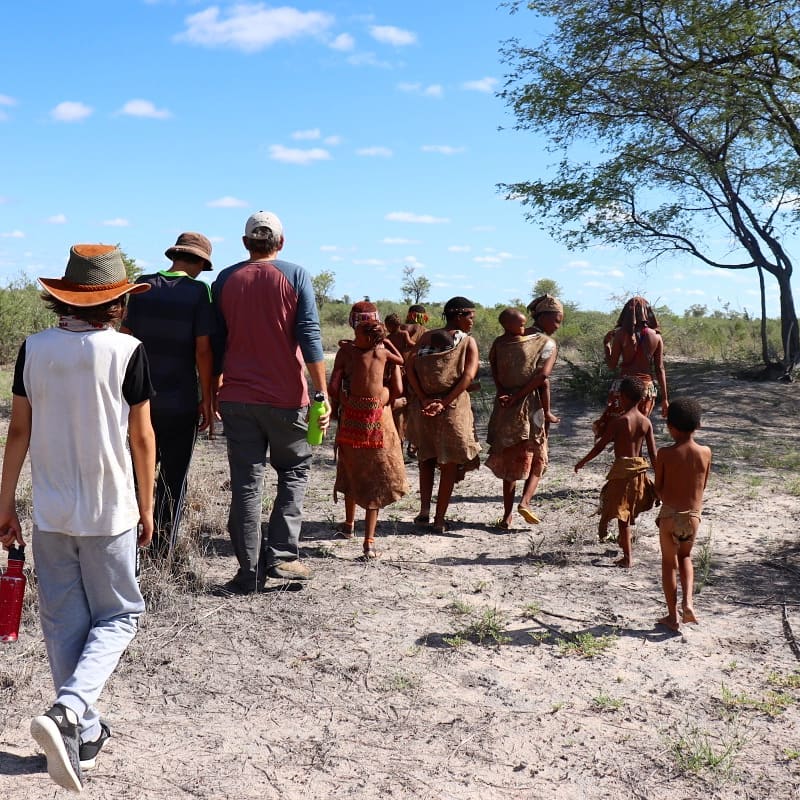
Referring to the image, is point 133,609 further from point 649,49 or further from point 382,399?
point 649,49

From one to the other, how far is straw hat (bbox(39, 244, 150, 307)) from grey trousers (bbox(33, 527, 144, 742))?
807mm

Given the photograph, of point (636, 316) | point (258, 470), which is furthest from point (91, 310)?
point (636, 316)

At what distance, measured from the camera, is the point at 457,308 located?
630cm

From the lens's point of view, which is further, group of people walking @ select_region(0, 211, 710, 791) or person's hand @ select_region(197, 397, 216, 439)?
person's hand @ select_region(197, 397, 216, 439)

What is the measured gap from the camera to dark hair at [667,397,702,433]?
4336 millimetres

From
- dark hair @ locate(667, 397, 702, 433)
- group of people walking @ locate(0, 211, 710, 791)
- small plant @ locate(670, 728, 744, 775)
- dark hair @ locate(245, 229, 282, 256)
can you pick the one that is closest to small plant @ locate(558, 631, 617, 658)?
group of people walking @ locate(0, 211, 710, 791)

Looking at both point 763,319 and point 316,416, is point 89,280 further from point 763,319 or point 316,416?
point 763,319

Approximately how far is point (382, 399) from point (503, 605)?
62.1 inches

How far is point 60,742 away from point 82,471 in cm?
84

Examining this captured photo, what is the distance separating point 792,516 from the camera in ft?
22.5

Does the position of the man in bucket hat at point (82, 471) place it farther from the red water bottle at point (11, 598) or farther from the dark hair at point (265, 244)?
the dark hair at point (265, 244)

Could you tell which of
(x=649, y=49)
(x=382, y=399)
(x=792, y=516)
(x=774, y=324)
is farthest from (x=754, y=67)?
(x=774, y=324)

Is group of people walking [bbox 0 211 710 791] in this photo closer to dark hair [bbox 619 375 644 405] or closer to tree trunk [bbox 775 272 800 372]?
dark hair [bbox 619 375 644 405]

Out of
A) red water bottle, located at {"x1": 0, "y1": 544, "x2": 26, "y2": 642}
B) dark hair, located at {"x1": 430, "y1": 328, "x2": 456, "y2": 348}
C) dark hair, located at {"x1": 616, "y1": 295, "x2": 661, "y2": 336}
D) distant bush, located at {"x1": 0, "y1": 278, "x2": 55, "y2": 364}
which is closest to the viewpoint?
→ red water bottle, located at {"x1": 0, "y1": 544, "x2": 26, "y2": 642}
